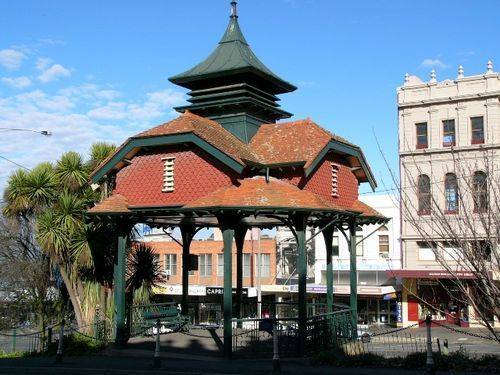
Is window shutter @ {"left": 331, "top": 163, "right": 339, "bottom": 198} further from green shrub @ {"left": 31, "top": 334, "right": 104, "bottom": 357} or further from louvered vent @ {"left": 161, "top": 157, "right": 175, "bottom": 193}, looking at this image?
green shrub @ {"left": 31, "top": 334, "right": 104, "bottom": 357}

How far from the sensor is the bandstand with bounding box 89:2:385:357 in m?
19.5

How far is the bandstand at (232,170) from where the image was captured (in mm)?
19453

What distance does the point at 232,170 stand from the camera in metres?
20.5

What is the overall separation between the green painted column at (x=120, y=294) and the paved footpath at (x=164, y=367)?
138cm

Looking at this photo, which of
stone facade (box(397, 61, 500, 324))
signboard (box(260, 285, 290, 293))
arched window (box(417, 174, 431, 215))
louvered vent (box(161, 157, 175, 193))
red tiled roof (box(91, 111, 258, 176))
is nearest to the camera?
arched window (box(417, 174, 431, 215))

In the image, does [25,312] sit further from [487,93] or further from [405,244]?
[487,93]

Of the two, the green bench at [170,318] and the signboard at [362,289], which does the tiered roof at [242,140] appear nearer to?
the green bench at [170,318]

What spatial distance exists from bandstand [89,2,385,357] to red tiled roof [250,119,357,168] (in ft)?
0.12

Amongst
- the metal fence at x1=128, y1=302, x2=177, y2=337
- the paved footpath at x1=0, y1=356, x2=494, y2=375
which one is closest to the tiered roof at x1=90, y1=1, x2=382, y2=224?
the metal fence at x1=128, y1=302, x2=177, y2=337

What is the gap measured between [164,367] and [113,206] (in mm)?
6165

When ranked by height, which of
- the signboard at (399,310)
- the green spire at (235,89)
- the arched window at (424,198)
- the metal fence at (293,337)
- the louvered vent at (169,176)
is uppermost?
the green spire at (235,89)

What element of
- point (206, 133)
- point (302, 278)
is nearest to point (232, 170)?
point (206, 133)

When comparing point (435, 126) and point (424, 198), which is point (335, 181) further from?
point (435, 126)

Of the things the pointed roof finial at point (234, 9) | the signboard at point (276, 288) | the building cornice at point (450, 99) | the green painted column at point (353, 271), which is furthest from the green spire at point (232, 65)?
the signboard at point (276, 288)
